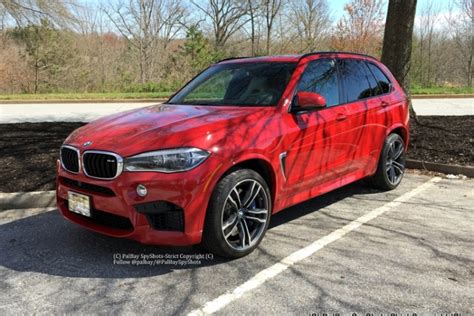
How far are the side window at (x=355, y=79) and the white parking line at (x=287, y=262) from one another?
132 cm

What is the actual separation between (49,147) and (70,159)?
4065 mm

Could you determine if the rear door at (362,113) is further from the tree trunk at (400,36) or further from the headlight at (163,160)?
the tree trunk at (400,36)

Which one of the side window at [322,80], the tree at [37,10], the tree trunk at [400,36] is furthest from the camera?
the tree at [37,10]

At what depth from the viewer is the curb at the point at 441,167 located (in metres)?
6.69

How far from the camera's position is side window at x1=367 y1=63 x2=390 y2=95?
5.78 meters

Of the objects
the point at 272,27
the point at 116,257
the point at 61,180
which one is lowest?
the point at 116,257

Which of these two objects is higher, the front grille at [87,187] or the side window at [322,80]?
the side window at [322,80]

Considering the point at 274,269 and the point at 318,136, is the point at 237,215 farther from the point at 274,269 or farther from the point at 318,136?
the point at 318,136

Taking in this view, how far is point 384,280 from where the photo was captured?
3.48 m

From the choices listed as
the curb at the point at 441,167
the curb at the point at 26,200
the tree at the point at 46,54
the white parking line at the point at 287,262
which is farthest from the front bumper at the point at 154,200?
the tree at the point at 46,54

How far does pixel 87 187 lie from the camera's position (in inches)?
148

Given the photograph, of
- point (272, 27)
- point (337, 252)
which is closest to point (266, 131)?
point (337, 252)

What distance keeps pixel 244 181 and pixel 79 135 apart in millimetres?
1578

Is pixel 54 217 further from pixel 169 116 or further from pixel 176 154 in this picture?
pixel 176 154
